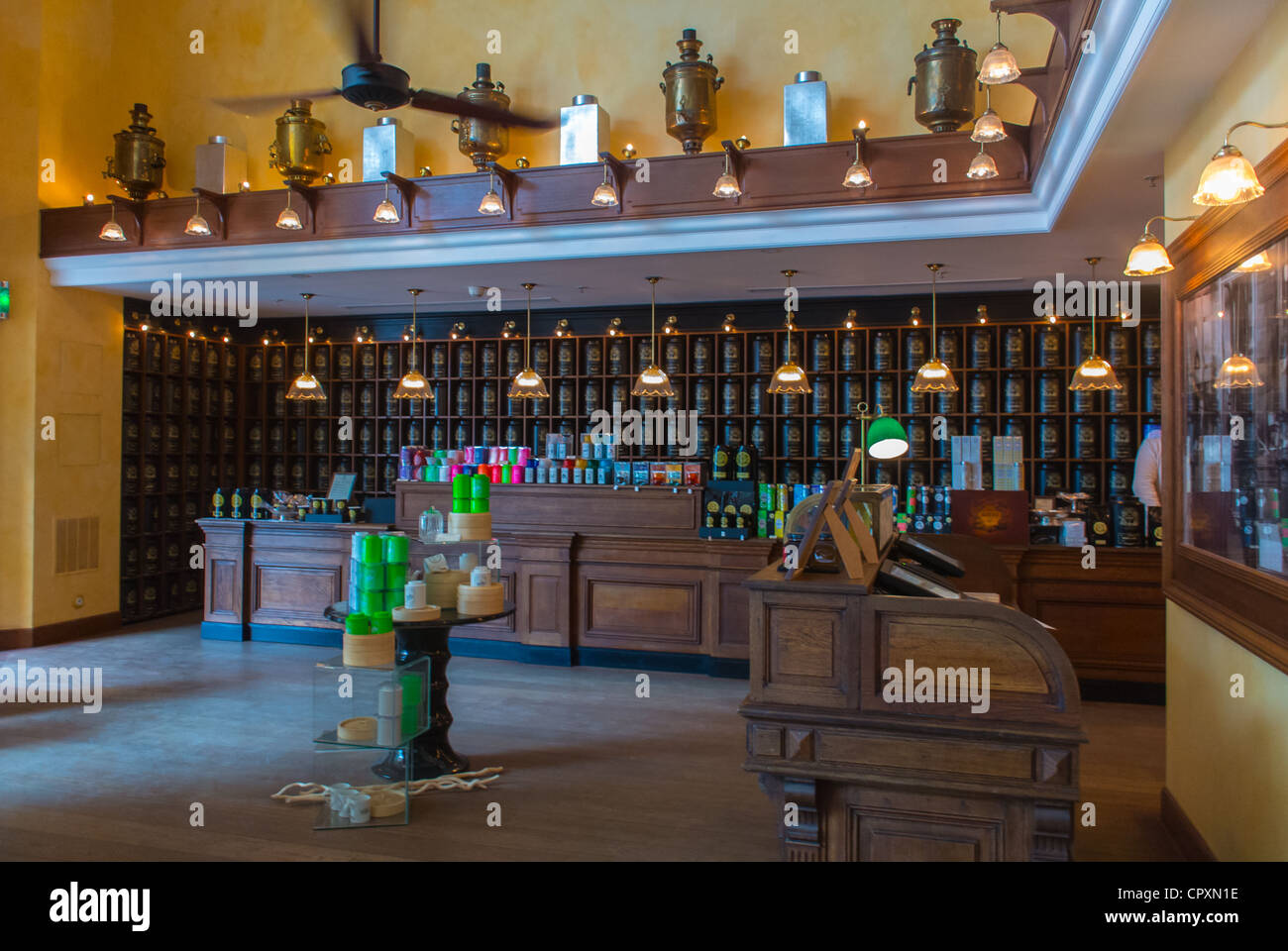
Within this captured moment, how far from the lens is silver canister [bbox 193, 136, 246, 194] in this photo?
8727 millimetres

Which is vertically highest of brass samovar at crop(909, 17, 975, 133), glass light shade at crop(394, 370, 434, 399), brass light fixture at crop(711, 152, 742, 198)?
brass samovar at crop(909, 17, 975, 133)

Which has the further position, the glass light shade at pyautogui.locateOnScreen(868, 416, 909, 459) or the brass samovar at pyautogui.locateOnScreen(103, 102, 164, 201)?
the brass samovar at pyautogui.locateOnScreen(103, 102, 164, 201)

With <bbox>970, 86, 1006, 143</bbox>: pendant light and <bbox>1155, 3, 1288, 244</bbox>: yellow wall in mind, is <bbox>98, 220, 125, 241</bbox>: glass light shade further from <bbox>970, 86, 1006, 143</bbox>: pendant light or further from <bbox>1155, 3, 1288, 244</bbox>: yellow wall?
<bbox>1155, 3, 1288, 244</bbox>: yellow wall

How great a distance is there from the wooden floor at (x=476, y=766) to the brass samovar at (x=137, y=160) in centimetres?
454

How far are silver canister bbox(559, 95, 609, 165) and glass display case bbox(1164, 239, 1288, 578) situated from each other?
501 cm

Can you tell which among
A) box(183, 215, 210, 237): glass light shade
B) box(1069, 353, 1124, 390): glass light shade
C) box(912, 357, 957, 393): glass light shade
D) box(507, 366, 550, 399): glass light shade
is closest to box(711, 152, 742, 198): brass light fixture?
box(912, 357, 957, 393): glass light shade

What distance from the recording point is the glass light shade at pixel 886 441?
4.14 metres

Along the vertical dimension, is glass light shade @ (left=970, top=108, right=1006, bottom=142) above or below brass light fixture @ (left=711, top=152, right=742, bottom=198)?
below

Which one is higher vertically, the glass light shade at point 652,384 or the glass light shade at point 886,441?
the glass light shade at point 652,384

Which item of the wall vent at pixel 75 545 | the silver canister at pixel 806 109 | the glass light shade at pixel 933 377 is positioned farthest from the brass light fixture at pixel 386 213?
the wall vent at pixel 75 545

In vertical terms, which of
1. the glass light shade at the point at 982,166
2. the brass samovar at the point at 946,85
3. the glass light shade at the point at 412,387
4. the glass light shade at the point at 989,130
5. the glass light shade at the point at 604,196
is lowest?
the glass light shade at the point at 412,387

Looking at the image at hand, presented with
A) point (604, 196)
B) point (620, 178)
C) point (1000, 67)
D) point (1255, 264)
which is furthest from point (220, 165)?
point (1255, 264)

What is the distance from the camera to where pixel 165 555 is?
9.55 meters

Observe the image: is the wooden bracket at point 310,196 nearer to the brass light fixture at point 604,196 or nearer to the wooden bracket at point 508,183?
the wooden bracket at point 508,183
